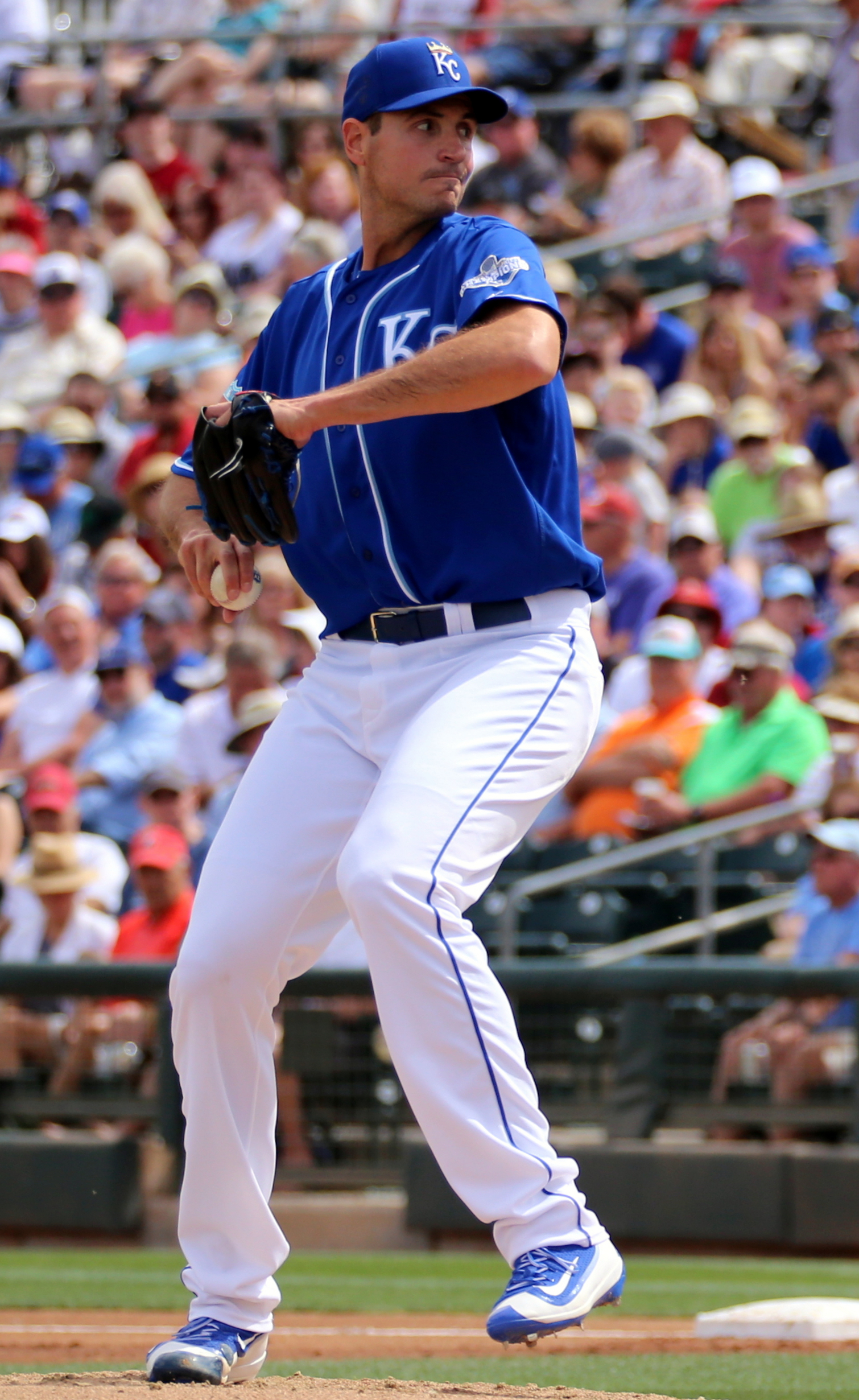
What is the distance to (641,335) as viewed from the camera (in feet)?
38.1

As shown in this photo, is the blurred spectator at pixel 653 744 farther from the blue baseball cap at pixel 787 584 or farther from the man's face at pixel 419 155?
the man's face at pixel 419 155

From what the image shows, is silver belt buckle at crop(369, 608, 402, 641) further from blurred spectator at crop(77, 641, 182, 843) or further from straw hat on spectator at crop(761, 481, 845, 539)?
straw hat on spectator at crop(761, 481, 845, 539)

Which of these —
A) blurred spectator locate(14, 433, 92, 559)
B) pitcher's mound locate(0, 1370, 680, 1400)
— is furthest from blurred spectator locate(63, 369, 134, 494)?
pitcher's mound locate(0, 1370, 680, 1400)

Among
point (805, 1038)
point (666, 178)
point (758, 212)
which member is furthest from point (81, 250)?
point (805, 1038)

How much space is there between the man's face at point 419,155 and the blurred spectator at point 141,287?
9.95 metres

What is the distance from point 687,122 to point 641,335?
1.75 m

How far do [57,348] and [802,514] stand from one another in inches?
218

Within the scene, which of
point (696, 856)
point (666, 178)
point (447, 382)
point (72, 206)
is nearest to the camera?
point (447, 382)

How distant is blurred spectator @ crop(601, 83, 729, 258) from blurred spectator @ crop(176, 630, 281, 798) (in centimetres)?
484

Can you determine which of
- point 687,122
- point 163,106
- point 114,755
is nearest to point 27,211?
point 163,106

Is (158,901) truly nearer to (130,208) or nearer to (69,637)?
(69,637)

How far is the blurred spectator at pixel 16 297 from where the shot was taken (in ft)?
45.0

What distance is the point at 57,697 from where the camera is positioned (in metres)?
10.1

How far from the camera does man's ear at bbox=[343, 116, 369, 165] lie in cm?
379
